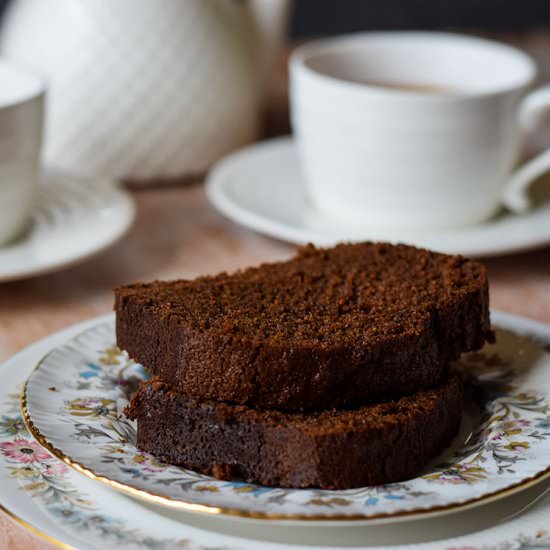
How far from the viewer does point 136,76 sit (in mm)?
1528

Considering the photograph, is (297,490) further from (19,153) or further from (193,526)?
(19,153)

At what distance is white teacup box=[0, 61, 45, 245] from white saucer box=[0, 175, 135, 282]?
3 cm

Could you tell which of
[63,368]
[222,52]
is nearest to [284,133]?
[222,52]

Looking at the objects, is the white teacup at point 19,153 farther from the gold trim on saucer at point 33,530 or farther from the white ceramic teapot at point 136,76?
the gold trim on saucer at point 33,530

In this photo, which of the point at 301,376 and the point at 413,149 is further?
the point at 413,149

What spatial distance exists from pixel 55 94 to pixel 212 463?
934mm

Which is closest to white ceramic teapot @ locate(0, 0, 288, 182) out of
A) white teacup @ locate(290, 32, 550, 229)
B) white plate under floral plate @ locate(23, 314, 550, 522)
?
white teacup @ locate(290, 32, 550, 229)

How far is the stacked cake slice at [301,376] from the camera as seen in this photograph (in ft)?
2.38

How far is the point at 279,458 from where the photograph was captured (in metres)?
0.73

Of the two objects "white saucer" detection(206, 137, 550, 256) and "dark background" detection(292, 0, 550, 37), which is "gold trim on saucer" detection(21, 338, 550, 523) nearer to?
"white saucer" detection(206, 137, 550, 256)

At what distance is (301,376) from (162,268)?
57cm

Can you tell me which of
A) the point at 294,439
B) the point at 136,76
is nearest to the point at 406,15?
the point at 136,76

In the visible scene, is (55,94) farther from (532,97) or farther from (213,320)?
(213,320)

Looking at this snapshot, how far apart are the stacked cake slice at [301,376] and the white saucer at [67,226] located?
1.05 ft
